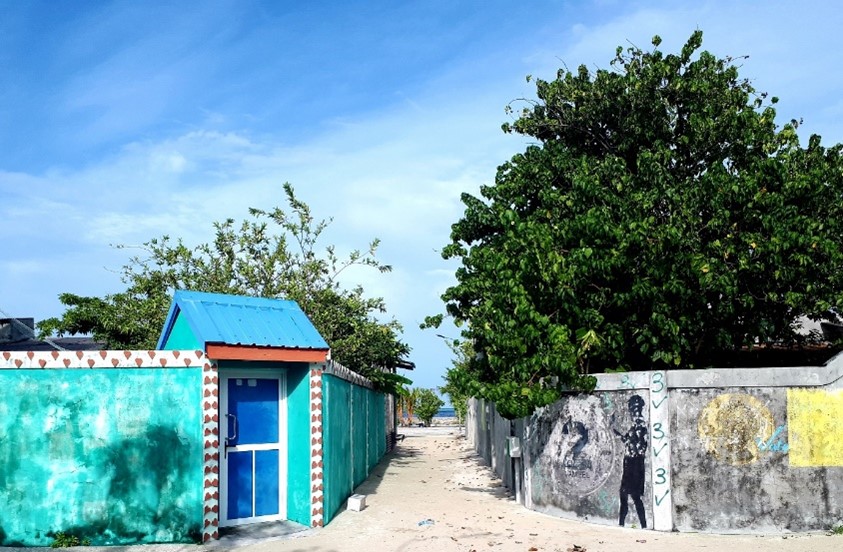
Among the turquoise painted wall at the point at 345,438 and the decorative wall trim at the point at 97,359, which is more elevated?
the decorative wall trim at the point at 97,359

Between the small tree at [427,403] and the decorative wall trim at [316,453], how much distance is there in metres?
39.9

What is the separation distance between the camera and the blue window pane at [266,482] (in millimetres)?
11570

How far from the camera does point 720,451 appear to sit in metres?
11.1

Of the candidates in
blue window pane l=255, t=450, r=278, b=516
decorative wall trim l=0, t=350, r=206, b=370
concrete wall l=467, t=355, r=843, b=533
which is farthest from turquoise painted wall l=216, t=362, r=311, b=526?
concrete wall l=467, t=355, r=843, b=533

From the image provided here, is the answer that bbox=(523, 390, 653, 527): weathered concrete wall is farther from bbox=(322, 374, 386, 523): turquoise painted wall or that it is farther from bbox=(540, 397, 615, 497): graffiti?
bbox=(322, 374, 386, 523): turquoise painted wall

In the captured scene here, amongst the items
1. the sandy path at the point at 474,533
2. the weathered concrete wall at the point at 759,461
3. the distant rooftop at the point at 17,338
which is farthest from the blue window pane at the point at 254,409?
the distant rooftop at the point at 17,338

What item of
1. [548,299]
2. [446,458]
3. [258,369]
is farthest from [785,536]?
[446,458]

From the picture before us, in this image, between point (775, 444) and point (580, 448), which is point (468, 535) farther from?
point (775, 444)

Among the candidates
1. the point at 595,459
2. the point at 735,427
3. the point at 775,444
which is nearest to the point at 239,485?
the point at 595,459

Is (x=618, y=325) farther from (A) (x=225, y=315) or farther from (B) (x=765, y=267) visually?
(A) (x=225, y=315)

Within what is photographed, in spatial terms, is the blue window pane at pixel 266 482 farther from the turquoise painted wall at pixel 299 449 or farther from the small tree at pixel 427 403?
the small tree at pixel 427 403

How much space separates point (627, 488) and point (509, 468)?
489cm

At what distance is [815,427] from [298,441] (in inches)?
303

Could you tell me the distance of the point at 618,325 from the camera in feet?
44.8
